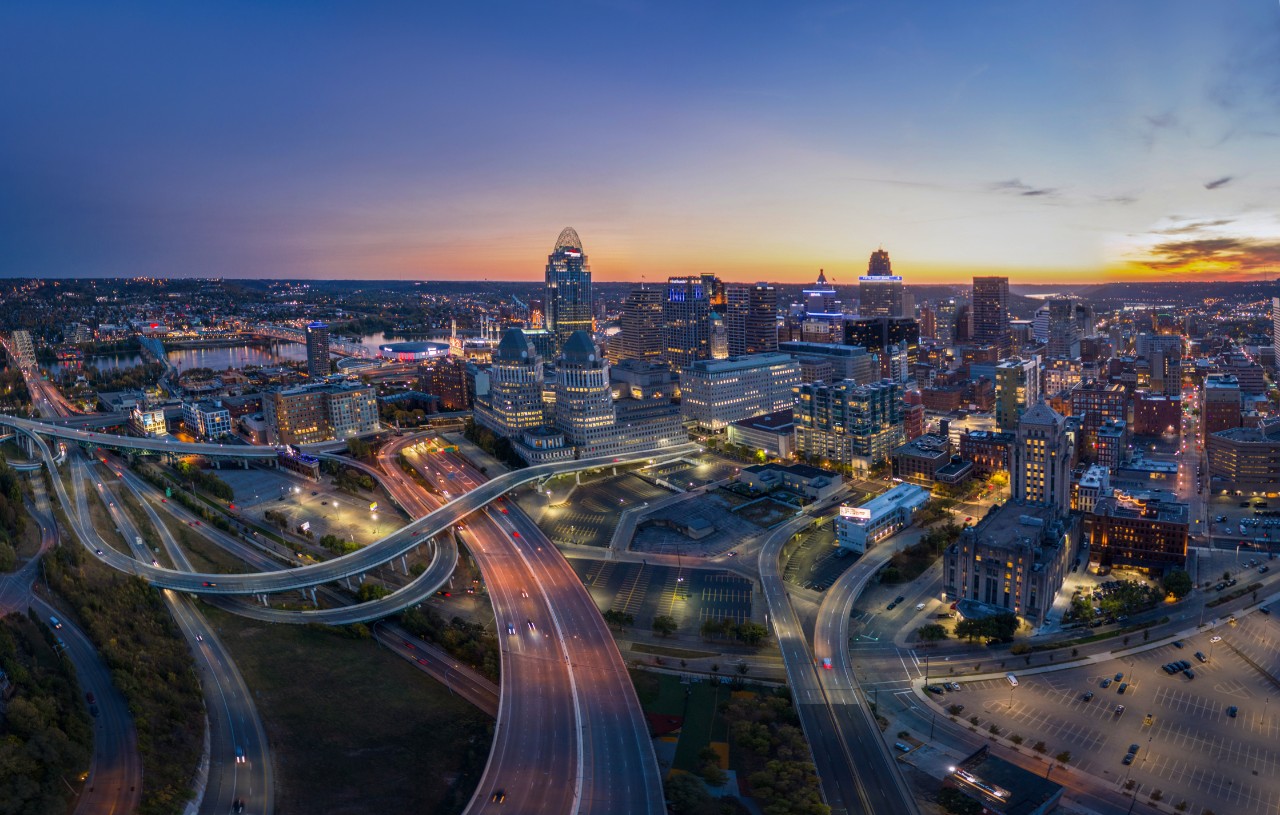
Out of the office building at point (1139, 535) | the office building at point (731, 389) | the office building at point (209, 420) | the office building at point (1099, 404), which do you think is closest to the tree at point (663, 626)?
the office building at point (1139, 535)

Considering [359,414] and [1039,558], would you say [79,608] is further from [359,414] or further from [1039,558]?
[1039,558]

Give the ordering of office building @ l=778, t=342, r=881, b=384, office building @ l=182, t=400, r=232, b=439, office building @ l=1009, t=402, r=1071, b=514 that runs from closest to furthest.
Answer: office building @ l=1009, t=402, r=1071, b=514 → office building @ l=182, t=400, r=232, b=439 → office building @ l=778, t=342, r=881, b=384

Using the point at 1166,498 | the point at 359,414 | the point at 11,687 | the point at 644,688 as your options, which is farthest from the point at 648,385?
the point at 11,687

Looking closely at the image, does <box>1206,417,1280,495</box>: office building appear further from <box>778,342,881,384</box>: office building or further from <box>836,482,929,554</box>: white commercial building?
<box>778,342,881,384</box>: office building

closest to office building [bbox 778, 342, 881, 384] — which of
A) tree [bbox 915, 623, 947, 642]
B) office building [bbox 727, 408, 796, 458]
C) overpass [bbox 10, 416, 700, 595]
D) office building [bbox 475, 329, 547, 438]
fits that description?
office building [bbox 727, 408, 796, 458]

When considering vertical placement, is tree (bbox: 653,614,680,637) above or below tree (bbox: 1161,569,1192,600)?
below

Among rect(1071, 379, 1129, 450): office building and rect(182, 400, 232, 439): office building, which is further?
rect(182, 400, 232, 439): office building

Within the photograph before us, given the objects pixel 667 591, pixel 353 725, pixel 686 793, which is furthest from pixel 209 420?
pixel 686 793
